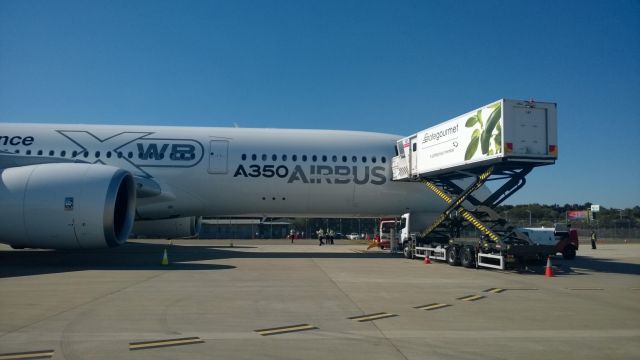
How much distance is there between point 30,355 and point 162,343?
4.60 feet

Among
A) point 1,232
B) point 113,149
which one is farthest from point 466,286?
point 113,149

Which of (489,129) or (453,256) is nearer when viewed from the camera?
(489,129)

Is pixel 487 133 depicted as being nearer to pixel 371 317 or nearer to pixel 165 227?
pixel 371 317

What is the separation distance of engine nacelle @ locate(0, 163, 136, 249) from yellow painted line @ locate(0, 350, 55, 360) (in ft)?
Answer: 33.6

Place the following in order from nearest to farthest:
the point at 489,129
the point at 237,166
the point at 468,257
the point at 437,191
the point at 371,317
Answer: the point at 371,317 → the point at 489,129 → the point at 468,257 → the point at 437,191 → the point at 237,166

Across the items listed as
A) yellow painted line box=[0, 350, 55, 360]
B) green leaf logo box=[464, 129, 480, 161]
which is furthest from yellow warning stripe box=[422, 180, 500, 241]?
yellow painted line box=[0, 350, 55, 360]

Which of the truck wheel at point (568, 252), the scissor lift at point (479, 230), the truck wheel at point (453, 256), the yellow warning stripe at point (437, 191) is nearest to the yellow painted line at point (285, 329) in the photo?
the scissor lift at point (479, 230)

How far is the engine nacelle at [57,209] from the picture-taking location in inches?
587

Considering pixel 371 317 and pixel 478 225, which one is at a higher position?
pixel 478 225

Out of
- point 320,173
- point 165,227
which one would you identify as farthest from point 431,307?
point 165,227

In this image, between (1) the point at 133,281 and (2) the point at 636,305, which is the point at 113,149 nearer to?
(1) the point at 133,281

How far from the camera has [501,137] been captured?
47.7ft

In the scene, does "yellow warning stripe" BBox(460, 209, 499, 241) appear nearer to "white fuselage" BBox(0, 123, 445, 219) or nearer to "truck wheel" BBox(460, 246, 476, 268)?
"truck wheel" BBox(460, 246, 476, 268)

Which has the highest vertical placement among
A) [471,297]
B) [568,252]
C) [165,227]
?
[165,227]
